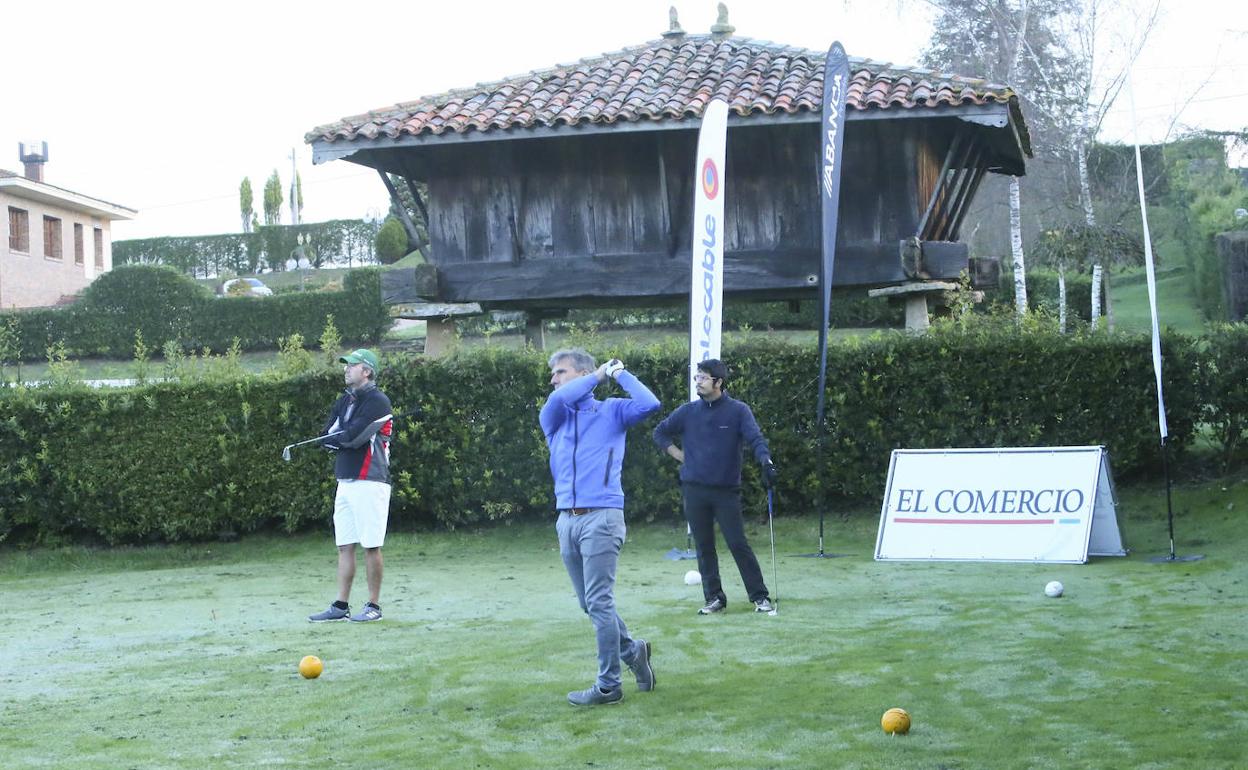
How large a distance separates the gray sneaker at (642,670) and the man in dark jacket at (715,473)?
111 inches

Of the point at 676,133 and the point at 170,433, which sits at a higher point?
the point at 676,133

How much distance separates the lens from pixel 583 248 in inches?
771

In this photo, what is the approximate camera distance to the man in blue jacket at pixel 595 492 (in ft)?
24.0

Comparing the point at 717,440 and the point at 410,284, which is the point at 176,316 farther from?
the point at 717,440

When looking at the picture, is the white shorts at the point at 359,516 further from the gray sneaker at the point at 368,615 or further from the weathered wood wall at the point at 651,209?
the weathered wood wall at the point at 651,209

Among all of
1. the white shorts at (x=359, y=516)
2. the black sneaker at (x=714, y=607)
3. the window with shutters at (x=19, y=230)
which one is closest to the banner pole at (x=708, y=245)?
the black sneaker at (x=714, y=607)

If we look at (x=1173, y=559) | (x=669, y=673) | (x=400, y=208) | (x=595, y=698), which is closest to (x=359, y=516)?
(x=669, y=673)

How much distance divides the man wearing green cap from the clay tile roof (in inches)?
331

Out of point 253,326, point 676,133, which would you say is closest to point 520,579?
point 676,133

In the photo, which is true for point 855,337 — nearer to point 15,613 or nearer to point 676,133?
point 676,133

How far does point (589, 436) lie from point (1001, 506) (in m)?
7.46

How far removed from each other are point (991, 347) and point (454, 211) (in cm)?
796

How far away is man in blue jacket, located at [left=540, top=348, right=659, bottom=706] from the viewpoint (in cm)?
Answer: 731

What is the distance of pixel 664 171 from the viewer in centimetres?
1888
